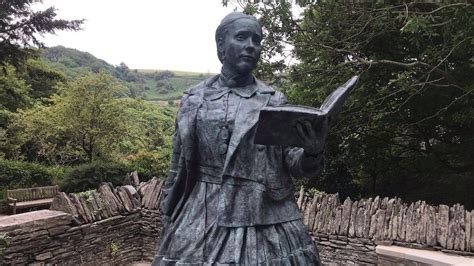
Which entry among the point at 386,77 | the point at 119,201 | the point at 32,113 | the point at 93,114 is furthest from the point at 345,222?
the point at 32,113

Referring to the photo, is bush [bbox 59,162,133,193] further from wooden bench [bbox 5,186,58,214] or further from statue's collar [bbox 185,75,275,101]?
statue's collar [bbox 185,75,275,101]

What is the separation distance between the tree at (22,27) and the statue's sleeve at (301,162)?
18.9 metres

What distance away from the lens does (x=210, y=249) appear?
9.09ft

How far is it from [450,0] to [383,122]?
4.43 meters

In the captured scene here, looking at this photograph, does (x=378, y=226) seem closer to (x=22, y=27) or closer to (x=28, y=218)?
(x=28, y=218)

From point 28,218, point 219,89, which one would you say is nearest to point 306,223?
point 28,218

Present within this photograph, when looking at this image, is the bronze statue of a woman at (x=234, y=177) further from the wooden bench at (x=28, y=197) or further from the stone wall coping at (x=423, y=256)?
the wooden bench at (x=28, y=197)

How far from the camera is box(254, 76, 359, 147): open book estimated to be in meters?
2.47

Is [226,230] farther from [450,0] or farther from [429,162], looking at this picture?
[429,162]

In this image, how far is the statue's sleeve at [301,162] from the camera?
106 inches

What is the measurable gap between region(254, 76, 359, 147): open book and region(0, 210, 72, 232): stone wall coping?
6283 mm

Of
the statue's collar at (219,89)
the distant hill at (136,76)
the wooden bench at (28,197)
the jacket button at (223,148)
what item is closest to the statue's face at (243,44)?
the statue's collar at (219,89)

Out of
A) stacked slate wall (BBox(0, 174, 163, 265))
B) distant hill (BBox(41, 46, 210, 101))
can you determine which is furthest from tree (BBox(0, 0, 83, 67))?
distant hill (BBox(41, 46, 210, 101))

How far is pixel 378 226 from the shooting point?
28.5ft
